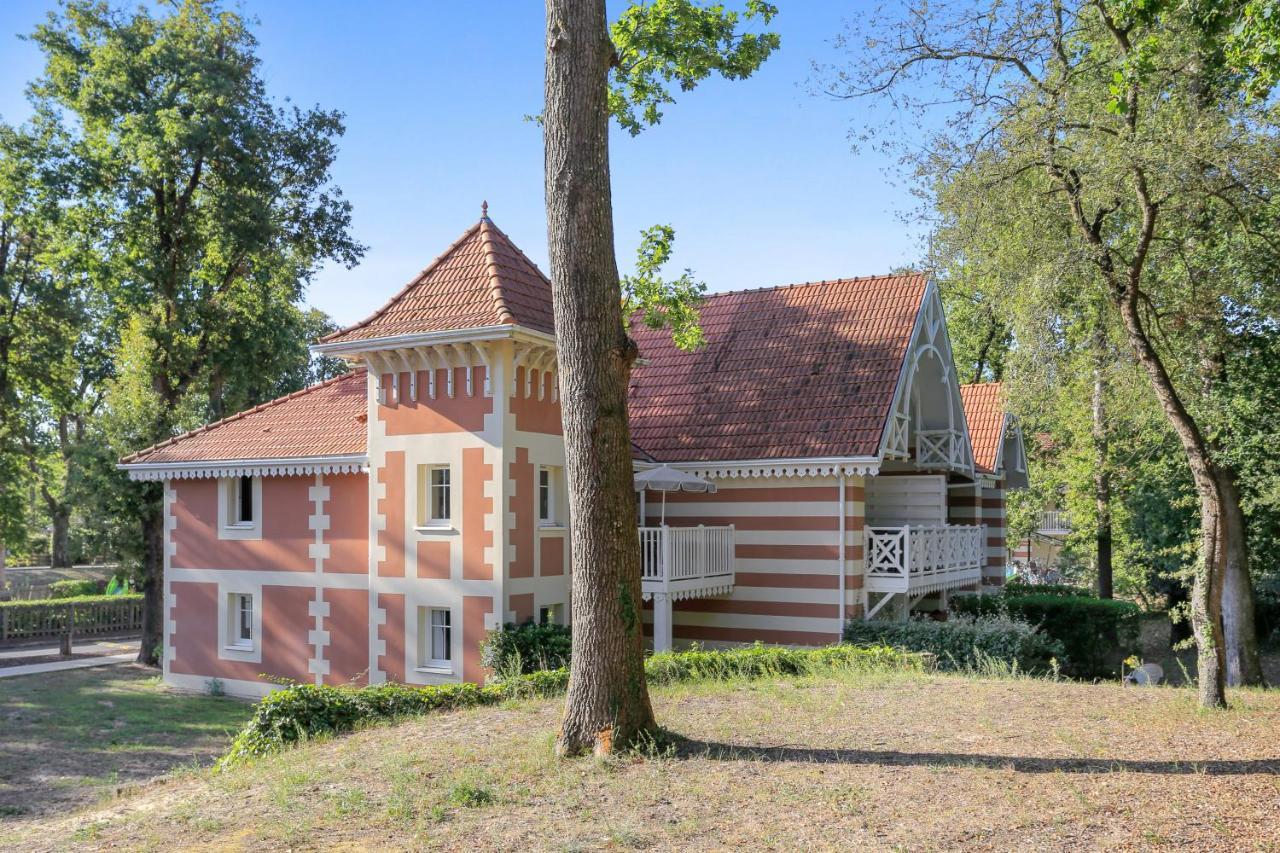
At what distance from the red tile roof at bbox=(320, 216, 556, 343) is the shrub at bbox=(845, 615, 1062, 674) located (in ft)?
25.9

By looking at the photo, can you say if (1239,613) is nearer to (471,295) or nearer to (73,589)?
(471,295)

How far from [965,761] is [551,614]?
1040cm

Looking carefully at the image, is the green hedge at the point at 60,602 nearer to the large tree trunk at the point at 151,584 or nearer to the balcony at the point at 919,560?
the large tree trunk at the point at 151,584

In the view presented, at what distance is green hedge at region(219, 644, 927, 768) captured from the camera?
11500 mm

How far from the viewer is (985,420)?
2795 cm

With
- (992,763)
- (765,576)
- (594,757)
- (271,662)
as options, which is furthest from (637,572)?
(271,662)

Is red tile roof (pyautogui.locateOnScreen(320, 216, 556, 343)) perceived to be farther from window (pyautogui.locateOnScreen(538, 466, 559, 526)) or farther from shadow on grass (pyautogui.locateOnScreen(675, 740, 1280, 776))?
shadow on grass (pyautogui.locateOnScreen(675, 740, 1280, 776))

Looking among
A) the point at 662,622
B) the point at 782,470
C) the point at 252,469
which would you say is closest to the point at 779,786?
the point at 662,622

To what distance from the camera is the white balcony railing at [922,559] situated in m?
19.0

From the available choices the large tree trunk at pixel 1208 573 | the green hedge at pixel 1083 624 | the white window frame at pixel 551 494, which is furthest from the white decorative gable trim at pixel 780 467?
the green hedge at pixel 1083 624

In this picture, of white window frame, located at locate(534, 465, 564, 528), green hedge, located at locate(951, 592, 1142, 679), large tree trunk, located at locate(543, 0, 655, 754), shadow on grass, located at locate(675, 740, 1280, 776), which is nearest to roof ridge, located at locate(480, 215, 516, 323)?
white window frame, located at locate(534, 465, 564, 528)

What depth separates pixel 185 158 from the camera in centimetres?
2472

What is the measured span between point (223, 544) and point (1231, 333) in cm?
1995

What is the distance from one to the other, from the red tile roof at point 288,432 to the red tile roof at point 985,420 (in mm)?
15396
